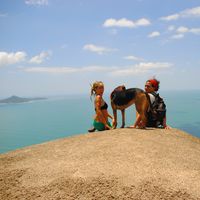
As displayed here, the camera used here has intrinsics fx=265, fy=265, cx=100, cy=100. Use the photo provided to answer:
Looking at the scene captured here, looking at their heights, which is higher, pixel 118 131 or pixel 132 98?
pixel 132 98

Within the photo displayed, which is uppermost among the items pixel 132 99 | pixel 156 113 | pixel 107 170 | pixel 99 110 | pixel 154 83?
pixel 154 83

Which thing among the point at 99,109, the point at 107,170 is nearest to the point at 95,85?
the point at 99,109

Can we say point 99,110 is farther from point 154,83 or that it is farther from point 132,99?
point 154,83

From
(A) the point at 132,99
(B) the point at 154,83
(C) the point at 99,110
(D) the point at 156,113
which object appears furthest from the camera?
(B) the point at 154,83

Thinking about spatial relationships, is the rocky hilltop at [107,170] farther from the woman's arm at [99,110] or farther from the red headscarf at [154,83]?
the red headscarf at [154,83]

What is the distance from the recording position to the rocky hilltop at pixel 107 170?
4.72m

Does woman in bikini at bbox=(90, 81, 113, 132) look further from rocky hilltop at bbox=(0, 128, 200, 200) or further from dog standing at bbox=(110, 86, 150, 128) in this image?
rocky hilltop at bbox=(0, 128, 200, 200)

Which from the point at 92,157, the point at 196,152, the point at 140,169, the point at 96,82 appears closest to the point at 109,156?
the point at 92,157

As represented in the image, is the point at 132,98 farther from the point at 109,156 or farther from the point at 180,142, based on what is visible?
the point at 109,156

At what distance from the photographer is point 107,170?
5.25 m

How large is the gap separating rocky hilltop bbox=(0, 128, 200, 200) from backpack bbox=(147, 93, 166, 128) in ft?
5.66

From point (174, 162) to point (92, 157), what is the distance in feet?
5.88

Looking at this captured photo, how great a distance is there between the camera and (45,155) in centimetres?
658

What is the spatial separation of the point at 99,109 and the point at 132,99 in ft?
3.86
